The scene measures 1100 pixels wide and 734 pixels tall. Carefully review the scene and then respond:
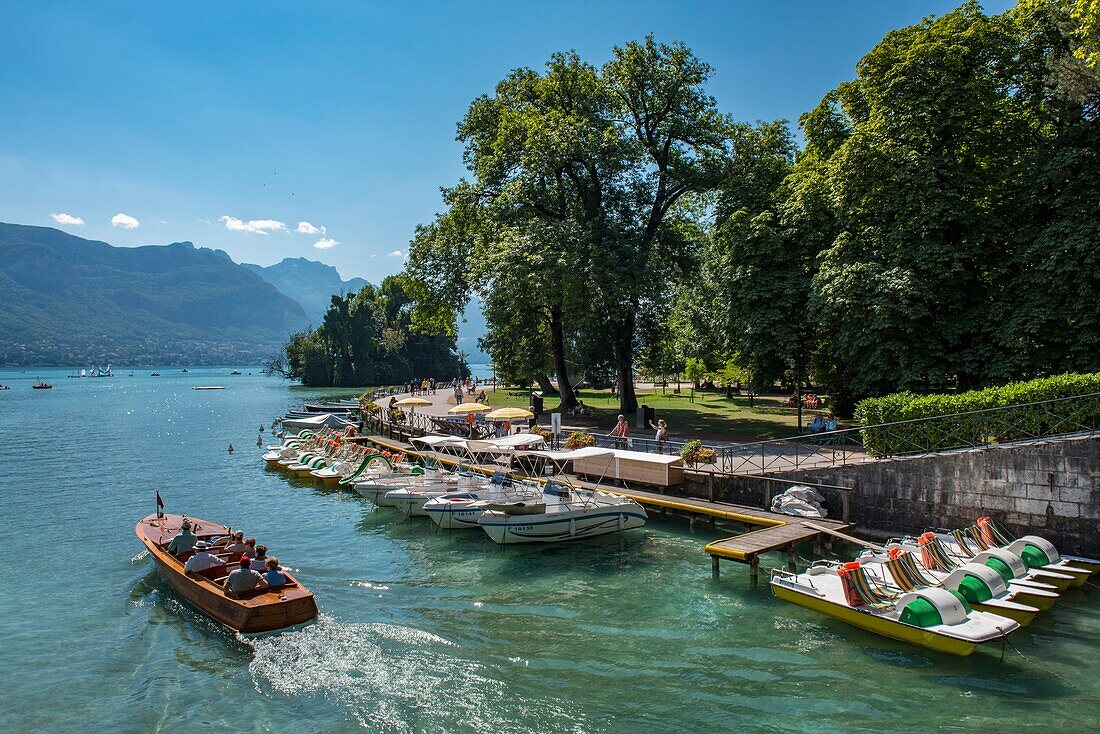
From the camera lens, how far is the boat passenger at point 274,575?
14898 mm

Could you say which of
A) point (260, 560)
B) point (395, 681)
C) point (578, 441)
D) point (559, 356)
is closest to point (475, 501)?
point (578, 441)

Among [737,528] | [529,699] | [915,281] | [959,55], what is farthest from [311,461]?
[959,55]

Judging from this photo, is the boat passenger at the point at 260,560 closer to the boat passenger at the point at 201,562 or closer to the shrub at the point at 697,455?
the boat passenger at the point at 201,562

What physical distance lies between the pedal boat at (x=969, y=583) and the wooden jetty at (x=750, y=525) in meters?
2.98

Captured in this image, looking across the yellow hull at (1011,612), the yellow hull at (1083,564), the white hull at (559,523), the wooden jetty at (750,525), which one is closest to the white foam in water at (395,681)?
the white hull at (559,523)

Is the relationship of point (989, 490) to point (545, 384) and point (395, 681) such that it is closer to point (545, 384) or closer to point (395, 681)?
point (395, 681)

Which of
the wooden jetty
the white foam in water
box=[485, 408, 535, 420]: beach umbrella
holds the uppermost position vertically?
box=[485, 408, 535, 420]: beach umbrella

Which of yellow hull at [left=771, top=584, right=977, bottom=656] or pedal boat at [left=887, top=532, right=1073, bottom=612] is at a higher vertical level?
pedal boat at [left=887, top=532, right=1073, bottom=612]

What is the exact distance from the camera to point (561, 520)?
67.5 ft

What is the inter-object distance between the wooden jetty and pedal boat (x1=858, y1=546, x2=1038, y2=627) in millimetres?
2984

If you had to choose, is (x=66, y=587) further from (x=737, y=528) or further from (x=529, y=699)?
(x=737, y=528)

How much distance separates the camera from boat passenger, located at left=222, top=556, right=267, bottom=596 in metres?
14.4

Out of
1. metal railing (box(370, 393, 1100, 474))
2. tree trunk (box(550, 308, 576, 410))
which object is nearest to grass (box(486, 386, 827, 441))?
tree trunk (box(550, 308, 576, 410))

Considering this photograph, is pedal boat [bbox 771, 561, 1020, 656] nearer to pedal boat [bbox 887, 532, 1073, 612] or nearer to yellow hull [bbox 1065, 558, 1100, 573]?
pedal boat [bbox 887, 532, 1073, 612]
